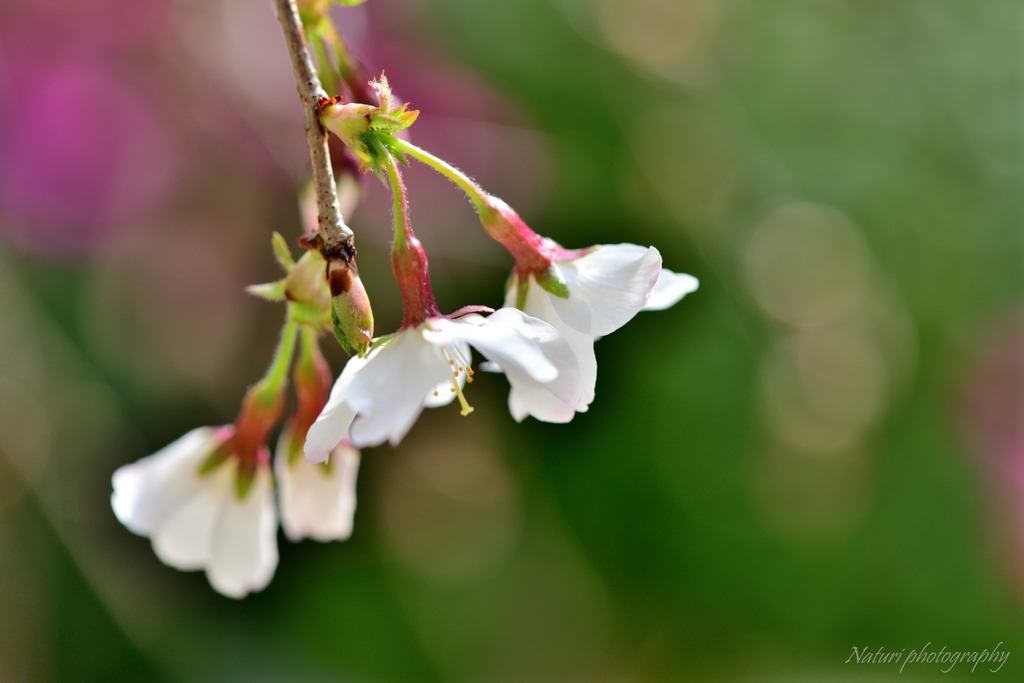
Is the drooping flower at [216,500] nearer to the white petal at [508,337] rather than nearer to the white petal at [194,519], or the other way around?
the white petal at [194,519]

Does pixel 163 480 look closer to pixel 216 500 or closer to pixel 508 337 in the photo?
pixel 216 500

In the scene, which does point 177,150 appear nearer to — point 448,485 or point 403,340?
point 448,485

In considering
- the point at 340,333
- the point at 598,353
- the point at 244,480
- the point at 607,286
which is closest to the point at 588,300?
the point at 607,286

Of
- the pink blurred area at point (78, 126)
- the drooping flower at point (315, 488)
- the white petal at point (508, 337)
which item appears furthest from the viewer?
the pink blurred area at point (78, 126)

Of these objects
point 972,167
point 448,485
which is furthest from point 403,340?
point 972,167

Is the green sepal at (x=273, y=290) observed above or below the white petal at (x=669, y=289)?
above

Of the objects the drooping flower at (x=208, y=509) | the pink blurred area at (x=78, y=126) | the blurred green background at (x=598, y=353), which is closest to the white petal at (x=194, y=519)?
the drooping flower at (x=208, y=509)
